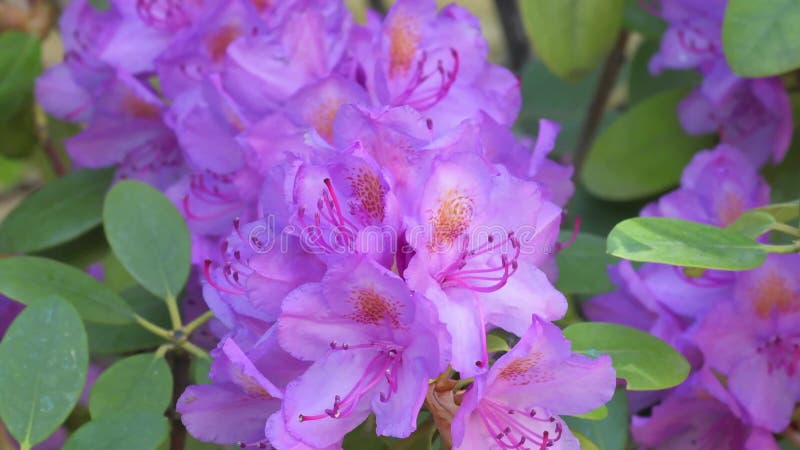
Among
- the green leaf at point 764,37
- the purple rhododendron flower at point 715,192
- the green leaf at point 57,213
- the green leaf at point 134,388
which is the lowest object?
the green leaf at point 57,213

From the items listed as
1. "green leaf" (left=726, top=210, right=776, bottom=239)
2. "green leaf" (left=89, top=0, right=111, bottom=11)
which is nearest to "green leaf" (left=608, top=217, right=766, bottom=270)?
"green leaf" (left=726, top=210, right=776, bottom=239)

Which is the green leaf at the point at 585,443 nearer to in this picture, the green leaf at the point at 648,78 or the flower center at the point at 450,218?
the flower center at the point at 450,218

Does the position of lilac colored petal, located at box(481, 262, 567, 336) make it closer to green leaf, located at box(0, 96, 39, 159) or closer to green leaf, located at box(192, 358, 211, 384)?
green leaf, located at box(192, 358, 211, 384)

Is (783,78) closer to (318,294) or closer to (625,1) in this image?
(625,1)

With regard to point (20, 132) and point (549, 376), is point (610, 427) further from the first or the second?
point (20, 132)

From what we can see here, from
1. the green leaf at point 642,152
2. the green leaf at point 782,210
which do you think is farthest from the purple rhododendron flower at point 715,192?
the green leaf at point 642,152
